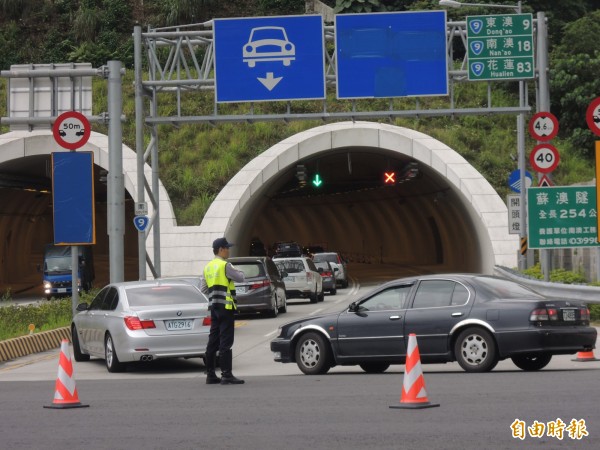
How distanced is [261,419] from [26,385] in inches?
236

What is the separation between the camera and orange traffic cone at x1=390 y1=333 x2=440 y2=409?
1255 cm

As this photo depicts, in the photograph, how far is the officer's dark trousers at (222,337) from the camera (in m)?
16.5

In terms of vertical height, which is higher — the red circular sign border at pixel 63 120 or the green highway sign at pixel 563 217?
the red circular sign border at pixel 63 120

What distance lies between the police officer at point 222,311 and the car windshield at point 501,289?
3287 millimetres

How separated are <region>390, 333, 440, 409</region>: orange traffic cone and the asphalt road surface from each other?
0.14 m

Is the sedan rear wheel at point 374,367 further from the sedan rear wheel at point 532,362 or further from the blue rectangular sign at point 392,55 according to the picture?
the blue rectangular sign at point 392,55

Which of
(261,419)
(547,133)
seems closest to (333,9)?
(547,133)

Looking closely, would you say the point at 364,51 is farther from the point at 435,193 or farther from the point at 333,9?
the point at 333,9

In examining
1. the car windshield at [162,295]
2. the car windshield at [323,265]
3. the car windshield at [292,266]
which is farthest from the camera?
the car windshield at [323,265]

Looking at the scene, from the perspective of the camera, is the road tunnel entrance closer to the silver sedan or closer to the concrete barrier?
the concrete barrier

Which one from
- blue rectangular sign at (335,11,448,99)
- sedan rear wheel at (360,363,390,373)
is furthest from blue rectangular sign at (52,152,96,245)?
blue rectangular sign at (335,11,448,99)

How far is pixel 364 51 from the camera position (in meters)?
33.4

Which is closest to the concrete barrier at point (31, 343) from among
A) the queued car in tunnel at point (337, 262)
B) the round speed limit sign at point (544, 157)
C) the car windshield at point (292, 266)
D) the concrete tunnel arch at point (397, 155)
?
the round speed limit sign at point (544, 157)

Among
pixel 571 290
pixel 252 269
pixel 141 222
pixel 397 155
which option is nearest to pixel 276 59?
pixel 252 269
